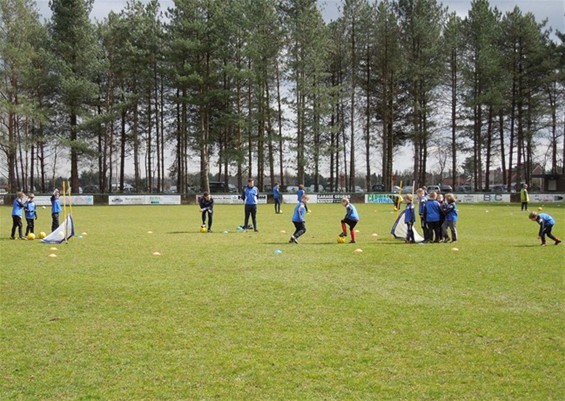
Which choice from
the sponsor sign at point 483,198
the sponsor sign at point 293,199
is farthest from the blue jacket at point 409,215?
the sponsor sign at point 483,198

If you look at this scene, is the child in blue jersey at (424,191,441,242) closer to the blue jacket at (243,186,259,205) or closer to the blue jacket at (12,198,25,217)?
the blue jacket at (243,186,259,205)

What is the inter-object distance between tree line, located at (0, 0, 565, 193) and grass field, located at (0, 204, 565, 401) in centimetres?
3674

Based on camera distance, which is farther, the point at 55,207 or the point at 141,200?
the point at 141,200

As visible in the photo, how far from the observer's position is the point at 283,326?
7082mm

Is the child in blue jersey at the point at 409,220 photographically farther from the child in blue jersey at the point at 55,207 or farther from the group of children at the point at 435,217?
the child in blue jersey at the point at 55,207

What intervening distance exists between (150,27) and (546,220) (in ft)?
144

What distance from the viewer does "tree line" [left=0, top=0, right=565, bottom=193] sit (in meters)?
47.0

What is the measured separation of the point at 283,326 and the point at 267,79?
4603cm

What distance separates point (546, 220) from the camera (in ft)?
49.9

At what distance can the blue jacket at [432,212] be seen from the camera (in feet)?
53.5

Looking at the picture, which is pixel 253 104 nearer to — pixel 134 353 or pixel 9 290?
pixel 9 290

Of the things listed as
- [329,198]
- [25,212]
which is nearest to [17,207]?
[25,212]

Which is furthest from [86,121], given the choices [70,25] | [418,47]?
[418,47]

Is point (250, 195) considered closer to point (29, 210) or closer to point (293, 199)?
point (29, 210)
